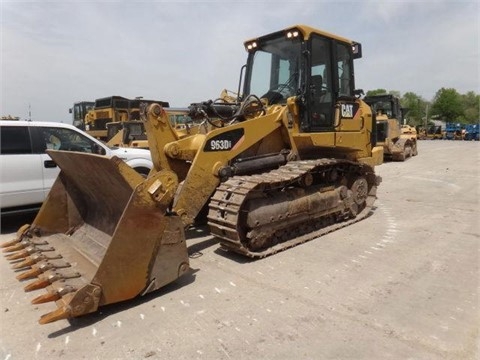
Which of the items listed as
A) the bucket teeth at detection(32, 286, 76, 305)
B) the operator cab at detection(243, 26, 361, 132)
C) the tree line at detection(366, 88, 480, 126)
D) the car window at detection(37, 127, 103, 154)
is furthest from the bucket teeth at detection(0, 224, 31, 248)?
the tree line at detection(366, 88, 480, 126)

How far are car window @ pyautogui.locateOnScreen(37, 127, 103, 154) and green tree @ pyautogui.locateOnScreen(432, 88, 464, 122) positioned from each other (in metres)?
74.3

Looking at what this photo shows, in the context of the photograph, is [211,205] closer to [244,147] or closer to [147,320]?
[244,147]

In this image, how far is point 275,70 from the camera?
653 centimetres

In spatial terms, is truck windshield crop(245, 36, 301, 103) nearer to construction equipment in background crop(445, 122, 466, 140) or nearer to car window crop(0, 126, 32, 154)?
car window crop(0, 126, 32, 154)

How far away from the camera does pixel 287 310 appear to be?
11.6 feet

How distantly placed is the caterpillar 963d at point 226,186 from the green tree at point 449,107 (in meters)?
71.7

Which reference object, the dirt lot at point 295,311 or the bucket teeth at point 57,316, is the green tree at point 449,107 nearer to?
the dirt lot at point 295,311

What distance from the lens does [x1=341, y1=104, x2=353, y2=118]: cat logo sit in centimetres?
655

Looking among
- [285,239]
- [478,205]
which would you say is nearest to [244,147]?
[285,239]

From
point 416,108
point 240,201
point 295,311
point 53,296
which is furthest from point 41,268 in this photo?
point 416,108

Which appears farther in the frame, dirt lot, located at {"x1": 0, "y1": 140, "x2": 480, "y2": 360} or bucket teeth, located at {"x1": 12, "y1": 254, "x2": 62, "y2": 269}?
bucket teeth, located at {"x1": 12, "y1": 254, "x2": 62, "y2": 269}

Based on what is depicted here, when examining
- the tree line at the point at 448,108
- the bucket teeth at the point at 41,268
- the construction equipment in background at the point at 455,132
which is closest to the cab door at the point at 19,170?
the bucket teeth at the point at 41,268

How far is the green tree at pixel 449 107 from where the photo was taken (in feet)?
226

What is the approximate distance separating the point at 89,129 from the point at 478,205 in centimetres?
1750
